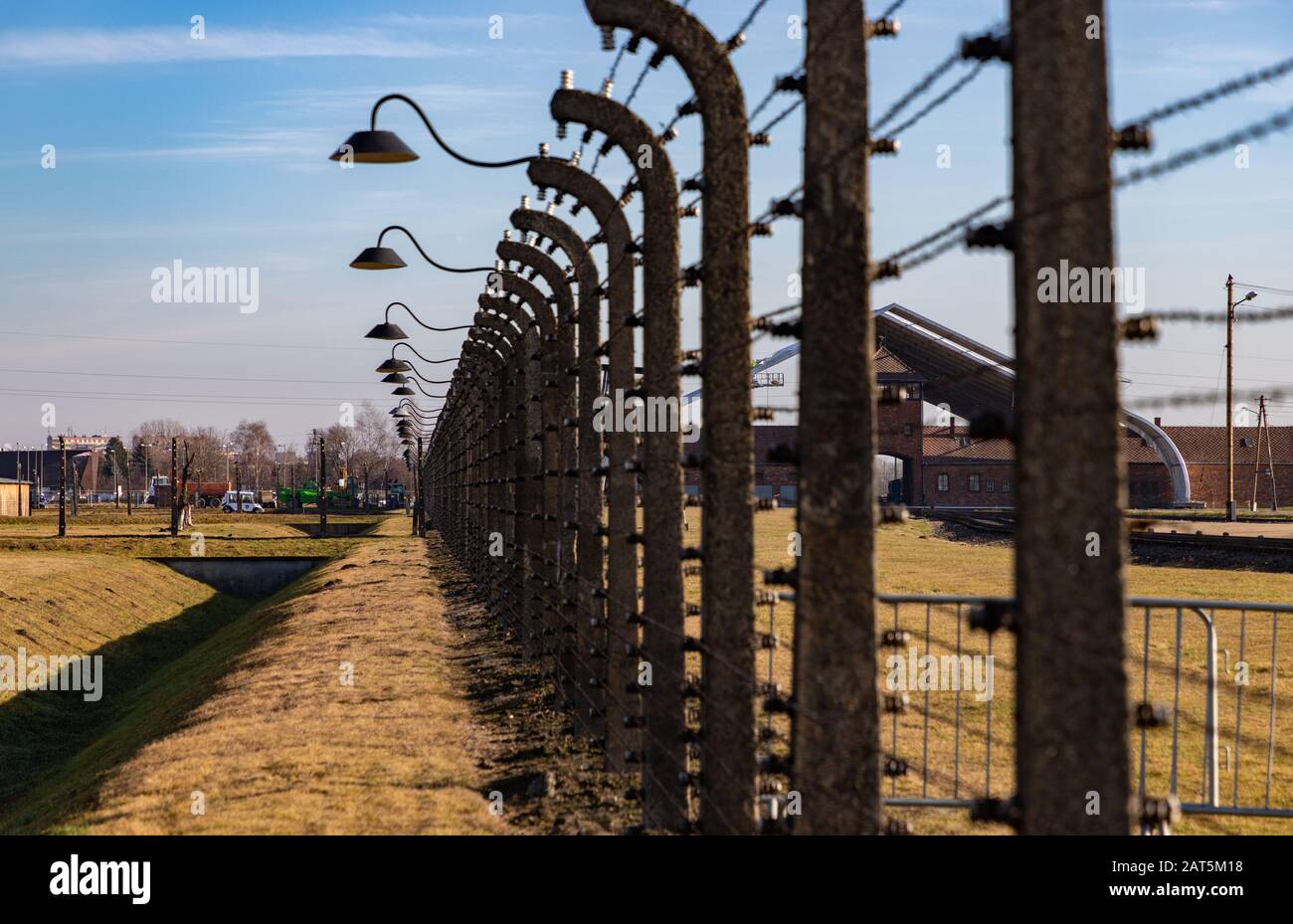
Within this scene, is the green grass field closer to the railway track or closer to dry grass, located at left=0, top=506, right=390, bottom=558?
dry grass, located at left=0, top=506, right=390, bottom=558

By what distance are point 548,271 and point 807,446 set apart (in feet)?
26.5

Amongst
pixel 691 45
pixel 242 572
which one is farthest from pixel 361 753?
pixel 242 572

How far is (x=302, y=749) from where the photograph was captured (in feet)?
38.1

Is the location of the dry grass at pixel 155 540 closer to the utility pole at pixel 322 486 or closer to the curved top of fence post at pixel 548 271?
the utility pole at pixel 322 486

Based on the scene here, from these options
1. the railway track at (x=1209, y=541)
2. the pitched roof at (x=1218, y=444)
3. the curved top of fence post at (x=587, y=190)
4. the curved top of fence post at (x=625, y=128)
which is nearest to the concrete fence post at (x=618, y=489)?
the curved top of fence post at (x=587, y=190)

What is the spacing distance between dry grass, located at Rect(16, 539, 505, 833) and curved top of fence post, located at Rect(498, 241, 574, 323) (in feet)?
12.7

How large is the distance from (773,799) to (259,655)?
47.5ft

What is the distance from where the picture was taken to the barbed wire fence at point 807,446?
153 inches

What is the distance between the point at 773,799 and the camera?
725 cm

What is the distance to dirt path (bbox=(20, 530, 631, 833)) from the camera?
30.6 feet

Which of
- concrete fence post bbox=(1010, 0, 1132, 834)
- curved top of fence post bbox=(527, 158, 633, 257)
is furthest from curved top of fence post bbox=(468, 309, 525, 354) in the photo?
concrete fence post bbox=(1010, 0, 1132, 834)
